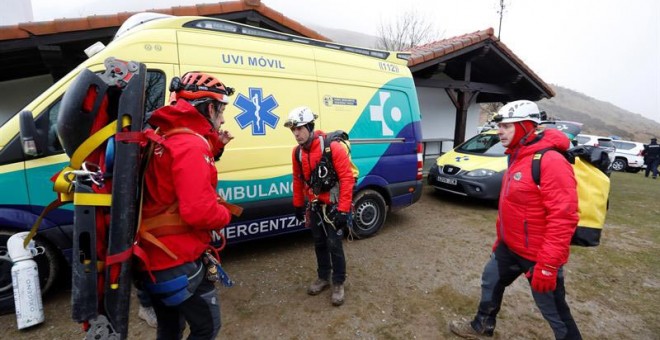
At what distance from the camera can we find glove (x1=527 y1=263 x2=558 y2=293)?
1932 mm

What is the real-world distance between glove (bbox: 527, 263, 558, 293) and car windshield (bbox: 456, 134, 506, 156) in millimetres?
5434

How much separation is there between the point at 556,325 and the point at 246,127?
10.2ft

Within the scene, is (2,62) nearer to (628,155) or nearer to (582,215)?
(582,215)

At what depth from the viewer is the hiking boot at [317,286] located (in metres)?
3.27

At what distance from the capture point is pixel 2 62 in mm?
5059

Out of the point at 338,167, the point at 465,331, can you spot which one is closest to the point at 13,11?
the point at 338,167

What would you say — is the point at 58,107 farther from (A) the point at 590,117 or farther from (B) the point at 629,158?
(A) the point at 590,117

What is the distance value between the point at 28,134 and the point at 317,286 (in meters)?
2.74

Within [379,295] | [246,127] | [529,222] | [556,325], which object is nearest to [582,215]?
[529,222]

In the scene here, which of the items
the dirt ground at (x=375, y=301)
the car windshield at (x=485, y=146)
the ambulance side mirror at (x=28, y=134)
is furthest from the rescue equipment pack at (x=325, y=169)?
the car windshield at (x=485, y=146)

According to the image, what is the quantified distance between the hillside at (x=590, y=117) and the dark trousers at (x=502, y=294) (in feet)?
172

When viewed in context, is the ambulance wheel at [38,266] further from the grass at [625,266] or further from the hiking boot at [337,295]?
the grass at [625,266]

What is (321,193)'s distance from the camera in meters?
3.04

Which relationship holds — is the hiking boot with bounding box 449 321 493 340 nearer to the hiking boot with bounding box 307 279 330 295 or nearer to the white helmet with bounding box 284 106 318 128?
the hiking boot with bounding box 307 279 330 295
